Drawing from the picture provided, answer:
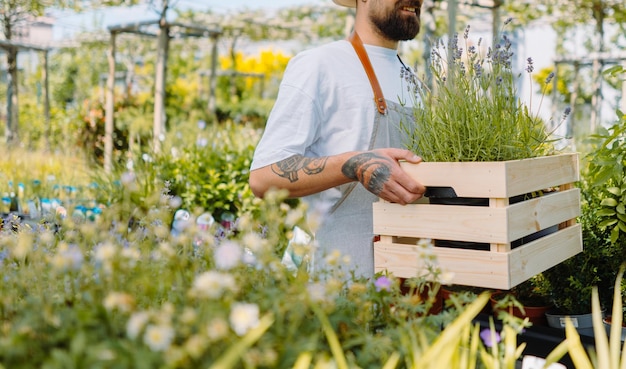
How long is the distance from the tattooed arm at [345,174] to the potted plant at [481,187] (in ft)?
0.12

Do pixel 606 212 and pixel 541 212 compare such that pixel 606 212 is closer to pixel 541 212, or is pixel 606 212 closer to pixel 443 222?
pixel 541 212

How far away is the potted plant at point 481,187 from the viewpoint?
155cm

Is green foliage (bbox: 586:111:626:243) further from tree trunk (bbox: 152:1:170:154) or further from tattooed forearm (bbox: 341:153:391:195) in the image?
tree trunk (bbox: 152:1:170:154)

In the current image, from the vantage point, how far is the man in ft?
6.57

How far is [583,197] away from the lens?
287 centimetres

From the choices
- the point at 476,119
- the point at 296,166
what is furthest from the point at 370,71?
the point at 476,119

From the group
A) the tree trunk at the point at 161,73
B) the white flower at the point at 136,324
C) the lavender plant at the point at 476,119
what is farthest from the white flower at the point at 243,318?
the tree trunk at the point at 161,73

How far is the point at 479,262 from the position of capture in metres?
1.57

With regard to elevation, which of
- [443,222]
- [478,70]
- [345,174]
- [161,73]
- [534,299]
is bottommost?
[534,299]

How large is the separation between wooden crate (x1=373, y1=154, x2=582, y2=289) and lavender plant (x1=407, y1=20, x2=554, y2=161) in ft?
0.28

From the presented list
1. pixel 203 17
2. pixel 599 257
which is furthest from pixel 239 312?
pixel 203 17

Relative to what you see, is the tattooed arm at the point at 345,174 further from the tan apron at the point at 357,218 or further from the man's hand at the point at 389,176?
the tan apron at the point at 357,218

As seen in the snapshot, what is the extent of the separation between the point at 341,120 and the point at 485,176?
67 centimetres

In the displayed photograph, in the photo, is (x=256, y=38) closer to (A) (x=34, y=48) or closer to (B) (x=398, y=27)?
(A) (x=34, y=48)
